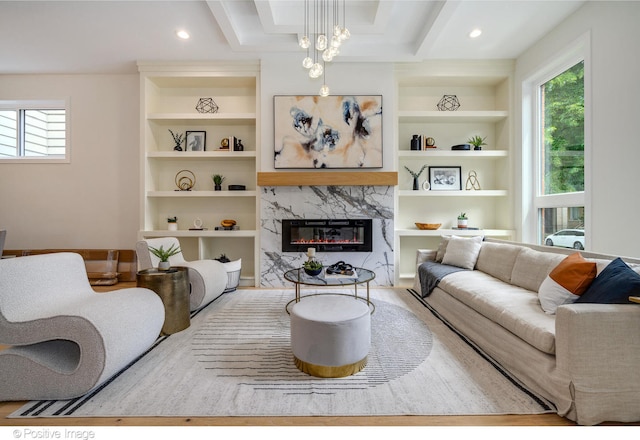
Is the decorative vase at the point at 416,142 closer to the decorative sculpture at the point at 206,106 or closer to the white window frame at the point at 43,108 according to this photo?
the decorative sculpture at the point at 206,106

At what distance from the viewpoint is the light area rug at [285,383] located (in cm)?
143

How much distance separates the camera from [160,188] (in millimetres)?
4305

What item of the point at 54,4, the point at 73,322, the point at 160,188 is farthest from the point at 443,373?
the point at 54,4

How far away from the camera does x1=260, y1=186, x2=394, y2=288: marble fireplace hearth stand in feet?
12.8

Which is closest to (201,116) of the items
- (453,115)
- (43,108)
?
(43,108)

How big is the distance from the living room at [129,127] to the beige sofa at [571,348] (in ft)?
4.90

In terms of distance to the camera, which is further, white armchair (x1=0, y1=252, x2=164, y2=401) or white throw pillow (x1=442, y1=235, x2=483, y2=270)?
white throw pillow (x1=442, y1=235, x2=483, y2=270)

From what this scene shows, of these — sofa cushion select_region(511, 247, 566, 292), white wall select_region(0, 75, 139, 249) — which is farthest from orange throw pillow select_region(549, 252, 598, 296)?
white wall select_region(0, 75, 139, 249)

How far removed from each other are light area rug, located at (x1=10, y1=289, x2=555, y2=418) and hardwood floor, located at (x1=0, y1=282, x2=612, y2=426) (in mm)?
29

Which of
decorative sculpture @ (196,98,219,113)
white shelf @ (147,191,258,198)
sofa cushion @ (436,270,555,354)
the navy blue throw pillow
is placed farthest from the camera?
decorative sculpture @ (196,98,219,113)

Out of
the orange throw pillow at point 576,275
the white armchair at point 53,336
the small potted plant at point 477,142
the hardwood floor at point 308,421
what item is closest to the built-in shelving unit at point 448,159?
the small potted plant at point 477,142

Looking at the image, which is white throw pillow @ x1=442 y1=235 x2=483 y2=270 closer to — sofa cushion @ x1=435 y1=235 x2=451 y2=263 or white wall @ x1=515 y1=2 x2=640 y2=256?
sofa cushion @ x1=435 y1=235 x2=451 y2=263

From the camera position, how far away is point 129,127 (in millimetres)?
4258

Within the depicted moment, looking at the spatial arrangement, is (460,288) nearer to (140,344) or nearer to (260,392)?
(260,392)
